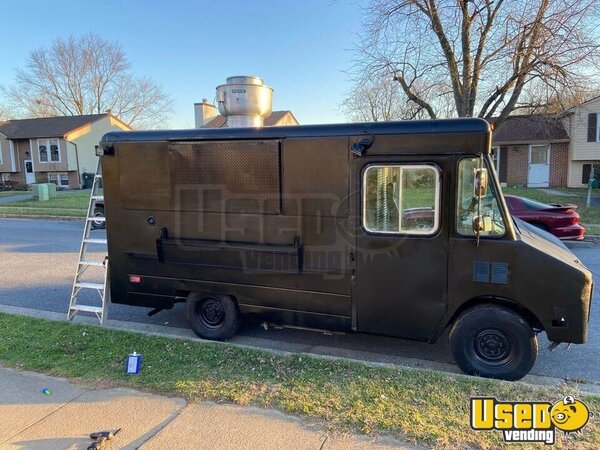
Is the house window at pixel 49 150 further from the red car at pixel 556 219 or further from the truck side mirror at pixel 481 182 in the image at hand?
the truck side mirror at pixel 481 182

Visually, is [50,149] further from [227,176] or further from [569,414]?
[569,414]

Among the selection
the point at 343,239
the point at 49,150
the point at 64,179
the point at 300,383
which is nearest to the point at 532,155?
the point at 343,239

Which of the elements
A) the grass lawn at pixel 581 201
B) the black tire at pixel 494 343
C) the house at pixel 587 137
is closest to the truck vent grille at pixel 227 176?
the black tire at pixel 494 343

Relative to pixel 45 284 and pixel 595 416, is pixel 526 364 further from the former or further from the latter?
pixel 45 284

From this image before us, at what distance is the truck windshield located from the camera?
12.2 ft

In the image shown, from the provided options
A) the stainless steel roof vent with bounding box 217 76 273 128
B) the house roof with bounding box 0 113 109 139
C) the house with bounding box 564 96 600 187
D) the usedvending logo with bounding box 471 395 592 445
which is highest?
the house roof with bounding box 0 113 109 139

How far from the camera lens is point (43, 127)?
37625mm

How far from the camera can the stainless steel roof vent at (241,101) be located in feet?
16.9

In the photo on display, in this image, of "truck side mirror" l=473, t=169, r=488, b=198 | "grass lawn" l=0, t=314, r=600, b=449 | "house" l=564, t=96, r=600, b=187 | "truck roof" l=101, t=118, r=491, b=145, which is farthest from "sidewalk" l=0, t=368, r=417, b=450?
"house" l=564, t=96, r=600, b=187

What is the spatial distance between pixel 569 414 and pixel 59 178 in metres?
42.3

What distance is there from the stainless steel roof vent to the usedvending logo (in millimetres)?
3973

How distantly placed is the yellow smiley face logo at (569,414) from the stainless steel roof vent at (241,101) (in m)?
4.27

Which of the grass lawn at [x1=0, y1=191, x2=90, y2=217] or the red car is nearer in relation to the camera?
the red car

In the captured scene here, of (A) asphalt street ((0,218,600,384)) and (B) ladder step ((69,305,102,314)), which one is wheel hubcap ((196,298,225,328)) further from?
(B) ladder step ((69,305,102,314))
